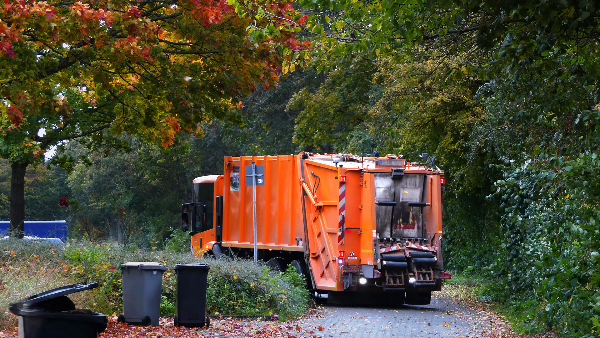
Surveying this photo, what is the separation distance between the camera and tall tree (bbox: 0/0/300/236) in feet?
30.6

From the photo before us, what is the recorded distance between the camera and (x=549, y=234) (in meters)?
9.36

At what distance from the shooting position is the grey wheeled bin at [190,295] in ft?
32.2

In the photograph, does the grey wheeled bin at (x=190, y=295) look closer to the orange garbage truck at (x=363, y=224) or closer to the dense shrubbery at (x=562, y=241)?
the orange garbage truck at (x=363, y=224)

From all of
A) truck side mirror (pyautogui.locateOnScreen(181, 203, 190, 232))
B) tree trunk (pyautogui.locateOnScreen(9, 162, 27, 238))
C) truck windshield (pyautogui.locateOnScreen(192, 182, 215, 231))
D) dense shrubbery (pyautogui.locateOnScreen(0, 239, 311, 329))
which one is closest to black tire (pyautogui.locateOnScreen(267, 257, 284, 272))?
dense shrubbery (pyautogui.locateOnScreen(0, 239, 311, 329))

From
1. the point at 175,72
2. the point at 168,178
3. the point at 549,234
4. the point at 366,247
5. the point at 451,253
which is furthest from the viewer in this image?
the point at 168,178

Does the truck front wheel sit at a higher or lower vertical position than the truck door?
lower

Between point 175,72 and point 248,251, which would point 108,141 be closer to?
point 248,251

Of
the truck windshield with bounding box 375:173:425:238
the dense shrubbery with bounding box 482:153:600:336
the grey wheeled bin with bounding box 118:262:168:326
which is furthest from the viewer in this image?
the truck windshield with bounding box 375:173:425:238

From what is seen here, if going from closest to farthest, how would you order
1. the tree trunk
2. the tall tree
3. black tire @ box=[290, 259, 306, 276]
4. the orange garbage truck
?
Result: the tall tree
the orange garbage truck
black tire @ box=[290, 259, 306, 276]
the tree trunk

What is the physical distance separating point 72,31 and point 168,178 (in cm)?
3399

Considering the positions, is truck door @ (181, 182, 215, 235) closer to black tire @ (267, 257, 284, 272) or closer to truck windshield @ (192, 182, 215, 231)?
truck windshield @ (192, 182, 215, 231)

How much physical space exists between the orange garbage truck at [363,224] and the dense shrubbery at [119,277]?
1.08 metres

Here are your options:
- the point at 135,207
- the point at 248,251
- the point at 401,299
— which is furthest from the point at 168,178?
the point at 401,299

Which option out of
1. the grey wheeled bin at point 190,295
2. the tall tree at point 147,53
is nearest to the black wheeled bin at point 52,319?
the grey wheeled bin at point 190,295
